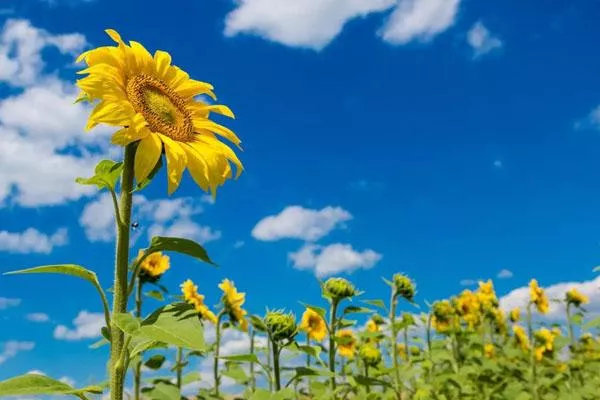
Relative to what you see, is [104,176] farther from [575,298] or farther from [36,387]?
[575,298]

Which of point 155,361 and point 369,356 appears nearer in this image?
point 155,361

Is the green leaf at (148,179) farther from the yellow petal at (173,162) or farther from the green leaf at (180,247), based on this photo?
the green leaf at (180,247)

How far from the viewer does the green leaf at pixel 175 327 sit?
1773 mm

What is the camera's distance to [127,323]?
1.88 metres

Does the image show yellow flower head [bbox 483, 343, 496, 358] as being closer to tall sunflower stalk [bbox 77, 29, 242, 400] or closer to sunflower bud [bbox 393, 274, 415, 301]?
sunflower bud [bbox 393, 274, 415, 301]

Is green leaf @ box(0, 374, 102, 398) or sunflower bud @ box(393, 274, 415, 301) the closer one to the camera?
green leaf @ box(0, 374, 102, 398)

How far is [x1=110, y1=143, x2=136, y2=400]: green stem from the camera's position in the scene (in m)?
2.02

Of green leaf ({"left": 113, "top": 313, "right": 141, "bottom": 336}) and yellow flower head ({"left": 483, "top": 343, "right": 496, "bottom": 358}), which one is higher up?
yellow flower head ({"left": 483, "top": 343, "right": 496, "bottom": 358})

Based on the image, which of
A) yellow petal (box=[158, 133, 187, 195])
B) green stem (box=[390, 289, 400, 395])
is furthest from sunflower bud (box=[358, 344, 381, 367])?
yellow petal (box=[158, 133, 187, 195])

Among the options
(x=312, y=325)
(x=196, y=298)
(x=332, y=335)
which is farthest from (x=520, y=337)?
(x=332, y=335)

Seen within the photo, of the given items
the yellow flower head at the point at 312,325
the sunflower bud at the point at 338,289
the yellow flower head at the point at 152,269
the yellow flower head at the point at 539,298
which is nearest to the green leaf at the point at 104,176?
the sunflower bud at the point at 338,289

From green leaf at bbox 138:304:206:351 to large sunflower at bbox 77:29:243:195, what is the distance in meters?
0.39

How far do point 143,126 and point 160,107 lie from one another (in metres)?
0.24

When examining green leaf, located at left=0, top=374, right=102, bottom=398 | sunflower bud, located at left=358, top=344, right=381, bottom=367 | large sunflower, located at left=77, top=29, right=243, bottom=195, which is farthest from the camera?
sunflower bud, located at left=358, top=344, right=381, bottom=367
